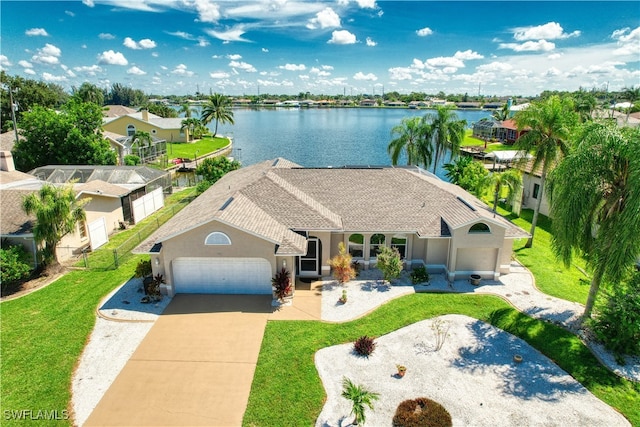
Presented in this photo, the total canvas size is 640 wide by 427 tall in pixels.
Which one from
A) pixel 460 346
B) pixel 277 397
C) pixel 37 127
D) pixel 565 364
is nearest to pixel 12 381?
pixel 277 397

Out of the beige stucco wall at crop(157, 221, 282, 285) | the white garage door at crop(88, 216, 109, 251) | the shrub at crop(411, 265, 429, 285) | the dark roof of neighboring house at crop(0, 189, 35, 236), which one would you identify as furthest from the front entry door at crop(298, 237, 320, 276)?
the dark roof of neighboring house at crop(0, 189, 35, 236)

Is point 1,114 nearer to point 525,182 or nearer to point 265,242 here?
point 265,242

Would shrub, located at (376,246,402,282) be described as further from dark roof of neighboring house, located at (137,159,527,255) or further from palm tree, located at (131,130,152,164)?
palm tree, located at (131,130,152,164)

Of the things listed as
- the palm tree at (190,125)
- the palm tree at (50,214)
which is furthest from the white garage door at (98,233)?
the palm tree at (190,125)

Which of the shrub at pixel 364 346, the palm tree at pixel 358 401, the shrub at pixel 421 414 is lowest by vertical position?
the shrub at pixel 421 414

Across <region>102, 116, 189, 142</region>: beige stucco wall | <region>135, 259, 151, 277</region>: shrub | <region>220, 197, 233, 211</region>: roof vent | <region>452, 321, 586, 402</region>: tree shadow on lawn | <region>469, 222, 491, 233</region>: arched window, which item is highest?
<region>102, 116, 189, 142</region>: beige stucco wall

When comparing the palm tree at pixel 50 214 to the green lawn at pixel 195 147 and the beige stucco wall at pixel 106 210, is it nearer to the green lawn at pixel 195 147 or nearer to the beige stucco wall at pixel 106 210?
the beige stucco wall at pixel 106 210
